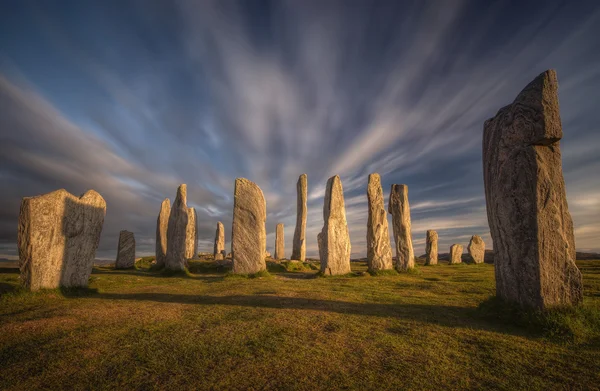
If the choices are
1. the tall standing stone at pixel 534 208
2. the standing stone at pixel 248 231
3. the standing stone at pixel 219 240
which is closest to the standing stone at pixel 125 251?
the standing stone at pixel 248 231

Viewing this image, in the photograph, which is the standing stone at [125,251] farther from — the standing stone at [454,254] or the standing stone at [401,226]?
Result: the standing stone at [454,254]

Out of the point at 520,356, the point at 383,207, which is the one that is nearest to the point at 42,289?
the point at 520,356

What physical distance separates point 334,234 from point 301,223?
9.29 meters

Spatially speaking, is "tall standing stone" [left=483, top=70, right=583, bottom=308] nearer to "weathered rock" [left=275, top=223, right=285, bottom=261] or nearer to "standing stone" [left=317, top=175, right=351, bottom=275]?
"standing stone" [left=317, top=175, right=351, bottom=275]

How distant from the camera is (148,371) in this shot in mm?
3412

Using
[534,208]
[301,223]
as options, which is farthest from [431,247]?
[534,208]

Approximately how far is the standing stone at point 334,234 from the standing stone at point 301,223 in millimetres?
8362

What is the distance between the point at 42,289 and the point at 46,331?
15.4 feet

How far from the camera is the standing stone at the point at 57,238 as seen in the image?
8219 millimetres

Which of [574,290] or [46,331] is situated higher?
[574,290]

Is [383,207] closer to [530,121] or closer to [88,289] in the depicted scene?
[530,121]

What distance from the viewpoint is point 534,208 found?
16.9 feet

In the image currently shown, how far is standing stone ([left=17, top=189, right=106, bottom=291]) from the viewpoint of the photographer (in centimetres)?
822

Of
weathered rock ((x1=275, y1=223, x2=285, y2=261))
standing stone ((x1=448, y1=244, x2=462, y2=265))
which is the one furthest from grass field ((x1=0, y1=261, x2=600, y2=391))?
weathered rock ((x1=275, y1=223, x2=285, y2=261))
